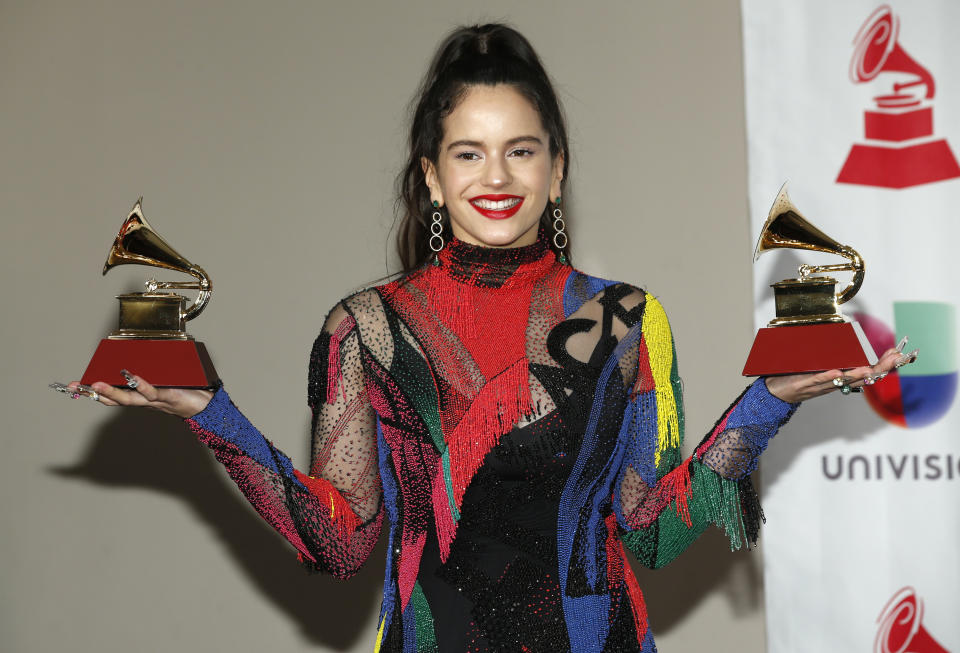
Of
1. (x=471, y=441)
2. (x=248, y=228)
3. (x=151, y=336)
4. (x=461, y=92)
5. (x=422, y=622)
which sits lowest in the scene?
(x=422, y=622)

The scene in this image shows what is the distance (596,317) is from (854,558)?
147 cm

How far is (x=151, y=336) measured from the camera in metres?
1.68

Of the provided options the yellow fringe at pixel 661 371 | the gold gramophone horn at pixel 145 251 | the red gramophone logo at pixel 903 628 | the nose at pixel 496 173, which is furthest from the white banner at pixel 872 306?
the gold gramophone horn at pixel 145 251

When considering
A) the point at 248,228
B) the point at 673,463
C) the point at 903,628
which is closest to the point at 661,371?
the point at 673,463

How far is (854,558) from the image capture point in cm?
300

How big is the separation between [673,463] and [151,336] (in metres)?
0.95

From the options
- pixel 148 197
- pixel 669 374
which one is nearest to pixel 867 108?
pixel 669 374

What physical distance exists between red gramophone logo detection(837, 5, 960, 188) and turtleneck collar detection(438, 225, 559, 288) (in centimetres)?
140

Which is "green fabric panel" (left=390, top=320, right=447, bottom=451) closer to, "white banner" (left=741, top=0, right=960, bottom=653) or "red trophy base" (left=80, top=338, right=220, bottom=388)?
"red trophy base" (left=80, top=338, right=220, bottom=388)

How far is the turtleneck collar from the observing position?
203 cm

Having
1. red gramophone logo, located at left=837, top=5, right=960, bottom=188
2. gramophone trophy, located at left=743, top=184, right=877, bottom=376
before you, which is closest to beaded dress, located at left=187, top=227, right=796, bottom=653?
gramophone trophy, located at left=743, top=184, right=877, bottom=376

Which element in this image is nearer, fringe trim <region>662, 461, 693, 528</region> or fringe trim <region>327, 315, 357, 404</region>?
fringe trim <region>662, 461, 693, 528</region>

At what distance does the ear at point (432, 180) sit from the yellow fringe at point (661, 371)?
1.49ft

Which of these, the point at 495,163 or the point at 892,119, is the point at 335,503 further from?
the point at 892,119
